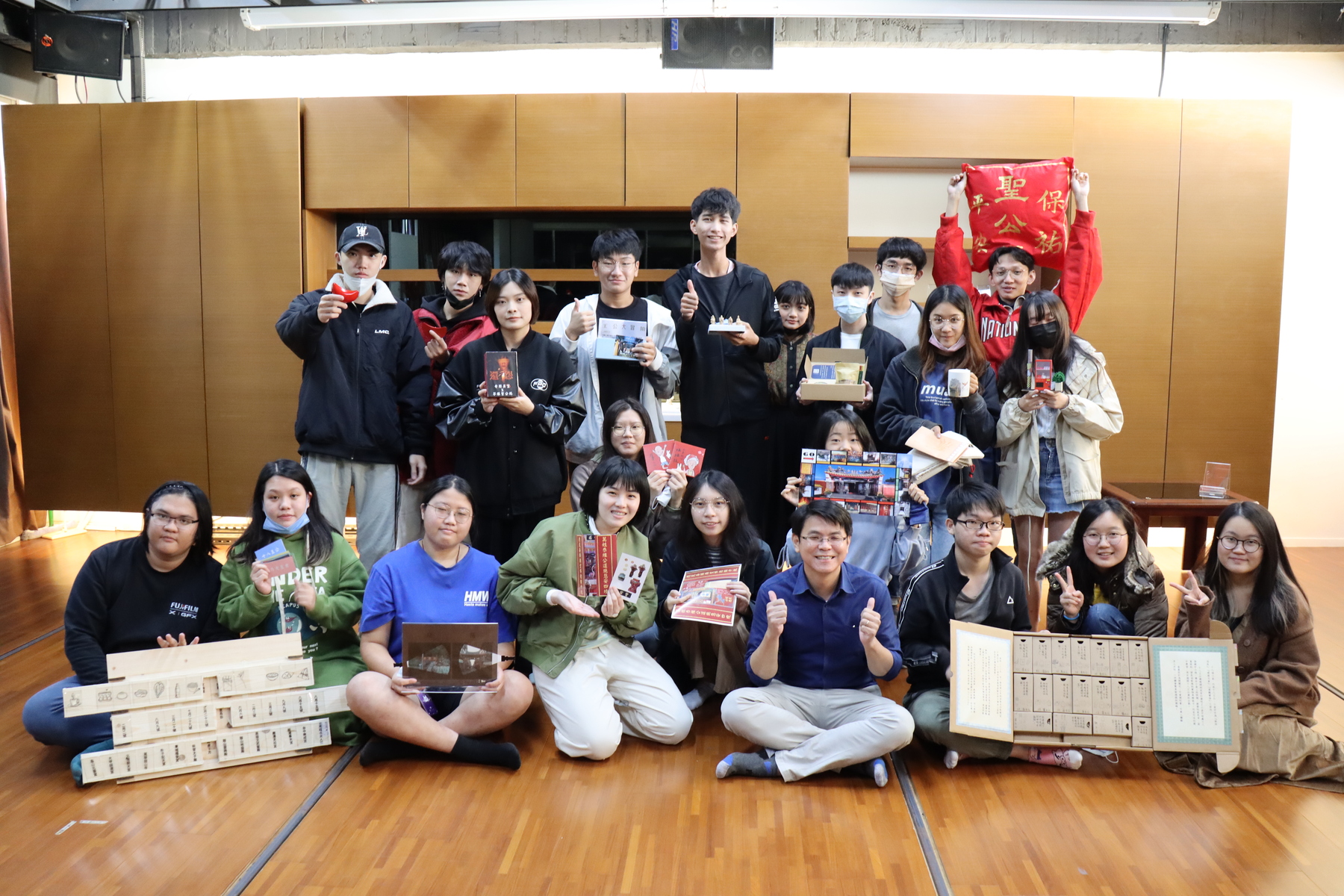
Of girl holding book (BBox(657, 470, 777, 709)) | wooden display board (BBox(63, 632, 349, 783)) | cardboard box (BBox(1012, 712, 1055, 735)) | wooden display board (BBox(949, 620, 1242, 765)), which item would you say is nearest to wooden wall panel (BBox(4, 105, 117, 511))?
wooden display board (BBox(63, 632, 349, 783))

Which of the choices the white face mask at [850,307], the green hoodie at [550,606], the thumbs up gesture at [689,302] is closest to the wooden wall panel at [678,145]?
the thumbs up gesture at [689,302]

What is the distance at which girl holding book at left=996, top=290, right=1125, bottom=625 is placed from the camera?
356 cm

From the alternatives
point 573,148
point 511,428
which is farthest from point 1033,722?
point 573,148

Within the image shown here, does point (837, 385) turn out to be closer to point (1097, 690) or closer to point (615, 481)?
point (615, 481)

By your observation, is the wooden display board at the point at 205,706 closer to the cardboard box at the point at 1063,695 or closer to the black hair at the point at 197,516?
the black hair at the point at 197,516

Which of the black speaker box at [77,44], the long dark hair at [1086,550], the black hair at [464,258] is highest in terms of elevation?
the black speaker box at [77,44]

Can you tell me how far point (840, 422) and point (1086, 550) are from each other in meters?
0.95

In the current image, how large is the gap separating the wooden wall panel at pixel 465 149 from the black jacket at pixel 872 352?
256 centimetres

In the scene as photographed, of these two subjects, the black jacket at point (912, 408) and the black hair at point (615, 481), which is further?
the black jacket at point (912, 408)

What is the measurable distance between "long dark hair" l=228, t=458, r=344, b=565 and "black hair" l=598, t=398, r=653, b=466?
3.47 feet

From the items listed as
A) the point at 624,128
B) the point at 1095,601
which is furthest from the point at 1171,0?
the point at 1095,601

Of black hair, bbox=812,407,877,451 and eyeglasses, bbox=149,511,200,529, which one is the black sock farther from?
black hair, bbox=812,407,877,451

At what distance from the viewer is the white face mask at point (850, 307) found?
3.69 meters

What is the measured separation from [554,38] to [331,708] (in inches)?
175
